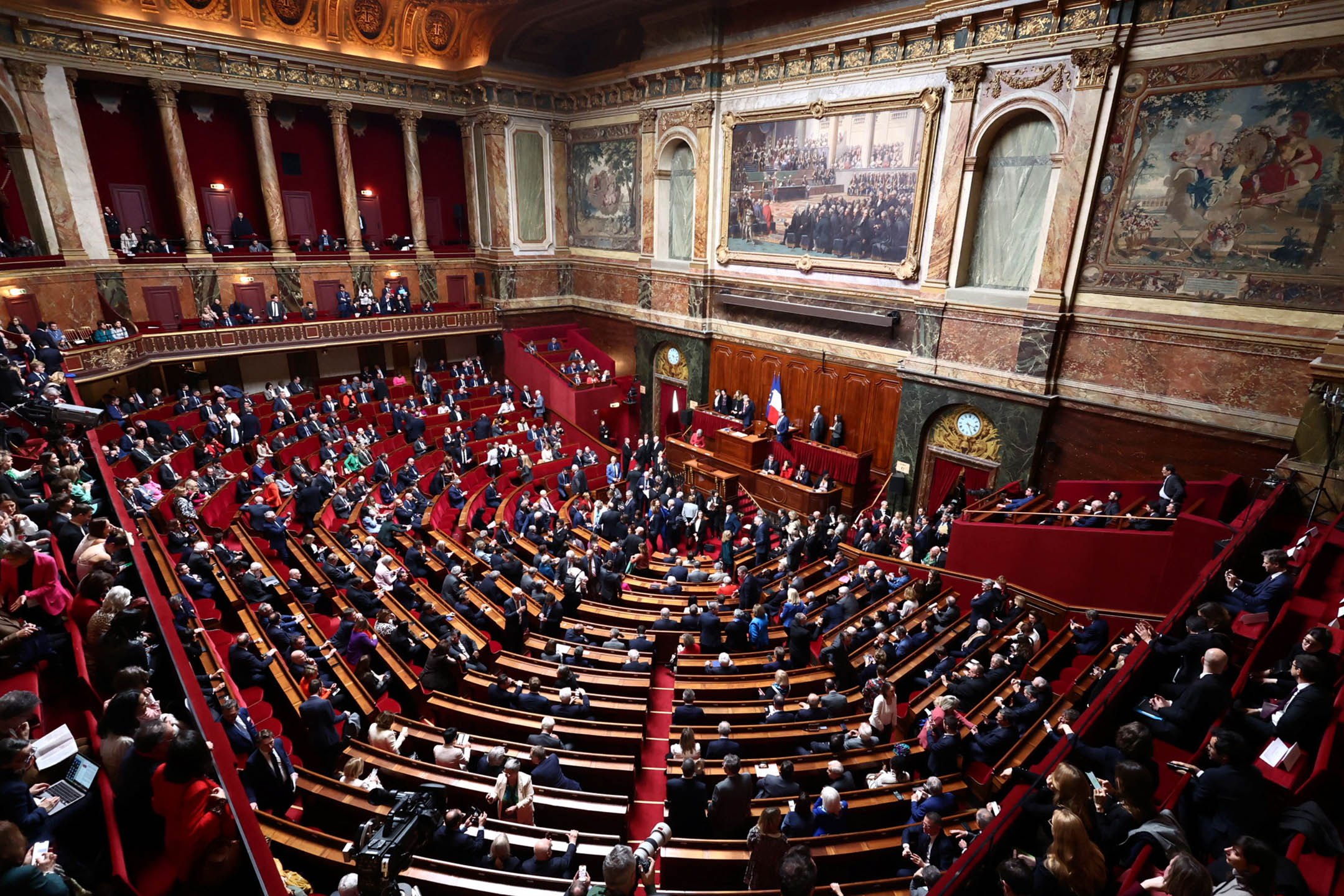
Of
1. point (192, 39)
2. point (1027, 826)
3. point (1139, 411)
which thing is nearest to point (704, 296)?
point (1139, 411)

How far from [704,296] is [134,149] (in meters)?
15.2

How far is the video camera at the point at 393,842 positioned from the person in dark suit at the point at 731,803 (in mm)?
2391

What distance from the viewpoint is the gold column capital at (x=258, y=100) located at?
1702 cm

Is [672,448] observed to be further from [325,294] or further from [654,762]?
[325,294]

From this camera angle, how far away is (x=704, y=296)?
1748 centimetres

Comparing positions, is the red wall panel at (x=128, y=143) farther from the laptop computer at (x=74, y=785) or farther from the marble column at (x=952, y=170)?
the marble column at (x=952, y=170)

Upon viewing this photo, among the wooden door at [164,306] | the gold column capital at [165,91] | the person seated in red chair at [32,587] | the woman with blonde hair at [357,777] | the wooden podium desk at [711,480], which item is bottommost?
the wooden podium desk at [711,480]

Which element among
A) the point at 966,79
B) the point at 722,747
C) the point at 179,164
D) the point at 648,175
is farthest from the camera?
the point at 648,175

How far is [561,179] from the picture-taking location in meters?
21.6

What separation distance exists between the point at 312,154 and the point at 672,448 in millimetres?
14073

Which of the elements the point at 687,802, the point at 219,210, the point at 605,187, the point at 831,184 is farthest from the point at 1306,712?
the point at 219,210

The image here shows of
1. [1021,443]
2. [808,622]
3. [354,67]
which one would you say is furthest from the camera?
[354,67]

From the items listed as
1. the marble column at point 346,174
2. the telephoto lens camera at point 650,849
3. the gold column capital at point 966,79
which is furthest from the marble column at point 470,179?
the telephoto lens camera at point 650,849

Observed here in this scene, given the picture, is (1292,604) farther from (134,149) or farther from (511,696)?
(134,149)
